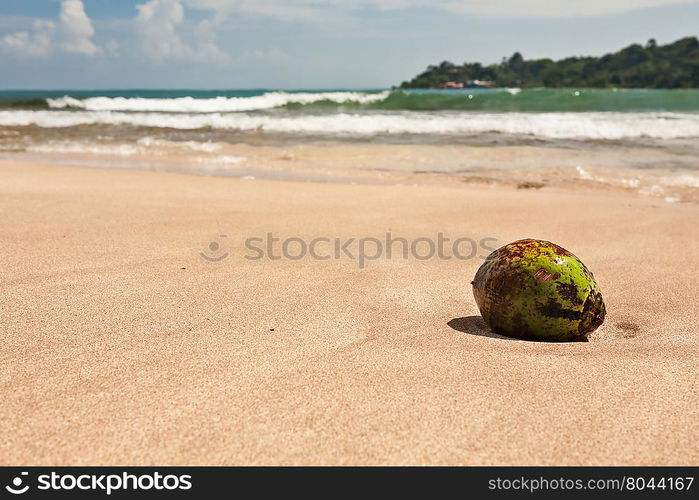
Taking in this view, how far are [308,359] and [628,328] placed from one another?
1.69 meters

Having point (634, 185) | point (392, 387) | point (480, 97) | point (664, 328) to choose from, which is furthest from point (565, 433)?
point (480, 97)

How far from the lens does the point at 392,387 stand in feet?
7.58

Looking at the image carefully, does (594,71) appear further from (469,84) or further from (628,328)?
(628,328)

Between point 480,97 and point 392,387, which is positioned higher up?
point 480,97

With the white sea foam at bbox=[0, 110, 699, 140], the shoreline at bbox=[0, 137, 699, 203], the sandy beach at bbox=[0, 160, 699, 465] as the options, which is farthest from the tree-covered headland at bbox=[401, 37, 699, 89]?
the sandy beach at bbox=[0, 160, 699, 465]

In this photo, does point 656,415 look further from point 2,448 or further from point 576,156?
point 576,156

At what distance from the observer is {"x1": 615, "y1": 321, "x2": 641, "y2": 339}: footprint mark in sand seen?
314 cm

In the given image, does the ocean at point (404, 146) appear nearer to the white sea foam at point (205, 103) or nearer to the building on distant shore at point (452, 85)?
the white sea foam at point (205, 103)

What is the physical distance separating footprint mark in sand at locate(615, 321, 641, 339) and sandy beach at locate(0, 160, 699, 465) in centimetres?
3

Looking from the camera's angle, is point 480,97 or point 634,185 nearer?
point 634,185

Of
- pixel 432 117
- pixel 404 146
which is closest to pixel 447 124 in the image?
pixel 432 117

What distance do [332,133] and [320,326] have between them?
14.6 m

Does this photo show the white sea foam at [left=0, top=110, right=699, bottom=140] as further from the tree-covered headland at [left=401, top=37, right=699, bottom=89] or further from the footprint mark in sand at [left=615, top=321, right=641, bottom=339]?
the tree-covered headland at [left=401, top=37, right=699, bottom=89]
